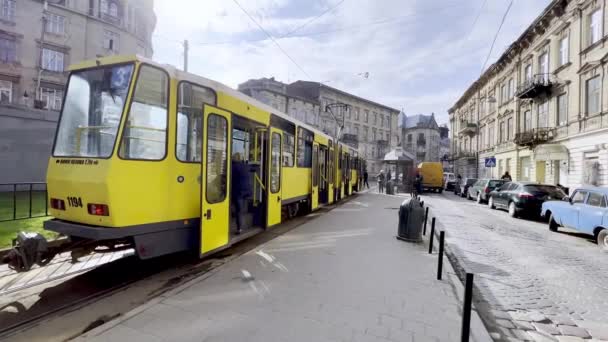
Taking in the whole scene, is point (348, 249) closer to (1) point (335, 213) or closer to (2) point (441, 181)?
(1) point (335, 213)

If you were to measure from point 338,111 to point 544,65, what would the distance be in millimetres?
34008

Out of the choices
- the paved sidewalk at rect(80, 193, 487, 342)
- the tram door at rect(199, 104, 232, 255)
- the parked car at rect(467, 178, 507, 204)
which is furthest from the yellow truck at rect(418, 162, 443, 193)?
the tram door at rect(199, 104, 232, 255)

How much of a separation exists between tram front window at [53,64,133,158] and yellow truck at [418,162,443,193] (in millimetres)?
25505

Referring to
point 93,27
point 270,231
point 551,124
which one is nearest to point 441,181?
point 551,124

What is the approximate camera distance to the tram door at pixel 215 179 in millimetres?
5215

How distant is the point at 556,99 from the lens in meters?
21.1

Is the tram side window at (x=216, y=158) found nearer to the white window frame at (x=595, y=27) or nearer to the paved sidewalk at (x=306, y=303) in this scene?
the paved sidewalk at (x=306, y=303)

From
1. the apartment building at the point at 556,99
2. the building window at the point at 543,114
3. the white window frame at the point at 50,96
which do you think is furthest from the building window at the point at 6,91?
the building window at the point at 543,114

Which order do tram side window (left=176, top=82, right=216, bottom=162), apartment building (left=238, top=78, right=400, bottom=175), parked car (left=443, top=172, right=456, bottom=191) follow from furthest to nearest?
1. apartment building (left=238, top=78, right=400, bottom=175)
2. parked car (left=443, top=172, right=456, bottom=191)
3. tram side window (left=176, top=82, right=216, bottom=162)

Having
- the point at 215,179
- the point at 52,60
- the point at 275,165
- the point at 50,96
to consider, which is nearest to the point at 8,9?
the point at 52,60

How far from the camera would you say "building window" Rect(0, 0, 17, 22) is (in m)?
26.3

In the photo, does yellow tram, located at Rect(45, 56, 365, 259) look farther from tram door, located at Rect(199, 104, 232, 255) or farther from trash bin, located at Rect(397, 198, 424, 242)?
trash bin, located at Rect(397, 198, 424, 242)

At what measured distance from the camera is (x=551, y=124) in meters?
21.6

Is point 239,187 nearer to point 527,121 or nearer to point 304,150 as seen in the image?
point 304,150
